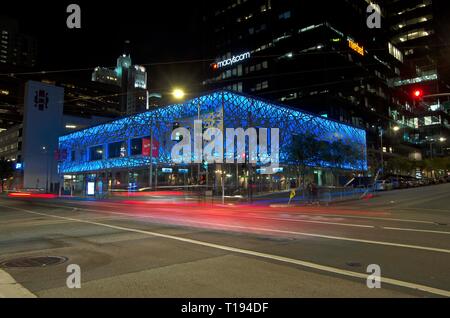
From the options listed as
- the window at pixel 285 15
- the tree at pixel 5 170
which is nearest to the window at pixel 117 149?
the tree at pixel 5 170

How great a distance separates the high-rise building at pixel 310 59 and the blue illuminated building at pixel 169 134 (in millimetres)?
17887

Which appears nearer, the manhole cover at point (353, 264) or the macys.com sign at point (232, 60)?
the manhole cover at point (353, 264)

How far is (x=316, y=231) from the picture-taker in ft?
42.5

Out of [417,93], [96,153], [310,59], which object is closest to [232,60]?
[310,59]

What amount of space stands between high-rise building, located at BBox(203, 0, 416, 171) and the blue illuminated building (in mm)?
17887

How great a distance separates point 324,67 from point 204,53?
45.6 m

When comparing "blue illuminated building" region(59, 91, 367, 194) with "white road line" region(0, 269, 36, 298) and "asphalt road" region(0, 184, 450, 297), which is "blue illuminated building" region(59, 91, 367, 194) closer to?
"asphalt road" region(0, 184, 450, 297)

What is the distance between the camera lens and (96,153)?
75188 mm

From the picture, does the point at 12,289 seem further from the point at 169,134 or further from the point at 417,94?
the point at 169,134

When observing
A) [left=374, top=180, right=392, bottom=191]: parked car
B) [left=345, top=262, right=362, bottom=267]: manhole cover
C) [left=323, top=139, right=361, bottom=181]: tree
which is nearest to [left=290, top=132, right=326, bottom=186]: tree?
[left=323, top=139, right=361, bottom=181]: tree

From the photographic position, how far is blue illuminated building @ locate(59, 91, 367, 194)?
5028 centimetres

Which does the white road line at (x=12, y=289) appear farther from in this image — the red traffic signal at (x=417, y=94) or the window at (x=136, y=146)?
the window at (x=136, y=146)

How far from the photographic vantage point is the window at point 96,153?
73688 mm

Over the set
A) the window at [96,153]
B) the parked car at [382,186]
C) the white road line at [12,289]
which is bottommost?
the white road line at [12,289]
